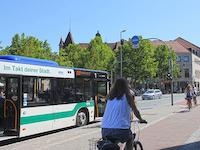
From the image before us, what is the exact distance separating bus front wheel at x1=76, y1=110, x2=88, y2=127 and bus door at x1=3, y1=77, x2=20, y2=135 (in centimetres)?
474

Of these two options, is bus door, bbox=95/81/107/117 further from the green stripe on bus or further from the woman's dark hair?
the woman's dark hair

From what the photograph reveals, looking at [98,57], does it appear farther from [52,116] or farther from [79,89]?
[52,116]

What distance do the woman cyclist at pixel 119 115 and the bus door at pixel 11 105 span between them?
24.0ft

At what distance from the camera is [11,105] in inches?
520

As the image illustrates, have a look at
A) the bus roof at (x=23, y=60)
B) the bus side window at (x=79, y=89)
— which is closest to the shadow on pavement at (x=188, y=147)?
the bus roof at (x=23, y=60)

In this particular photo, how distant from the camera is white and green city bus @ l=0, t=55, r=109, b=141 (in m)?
13.2

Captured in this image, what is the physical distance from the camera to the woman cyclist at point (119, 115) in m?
6.11

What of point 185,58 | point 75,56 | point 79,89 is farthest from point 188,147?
point 185,58

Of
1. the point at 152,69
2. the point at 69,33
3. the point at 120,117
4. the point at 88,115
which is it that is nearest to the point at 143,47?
the point at 152,69

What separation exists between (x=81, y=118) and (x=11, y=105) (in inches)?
202

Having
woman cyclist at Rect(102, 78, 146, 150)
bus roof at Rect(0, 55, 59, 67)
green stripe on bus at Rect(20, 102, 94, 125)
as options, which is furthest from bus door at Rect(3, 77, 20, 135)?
woman cyclist at Rect(102, 78, 146, 150)

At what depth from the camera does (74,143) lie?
12.3m

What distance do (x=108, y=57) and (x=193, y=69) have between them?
2342 inches

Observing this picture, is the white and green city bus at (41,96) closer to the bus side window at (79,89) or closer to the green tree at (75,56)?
the bus side window at (79,89)
